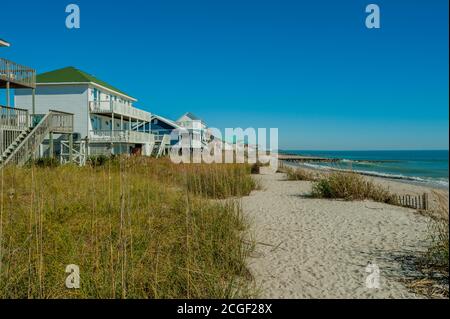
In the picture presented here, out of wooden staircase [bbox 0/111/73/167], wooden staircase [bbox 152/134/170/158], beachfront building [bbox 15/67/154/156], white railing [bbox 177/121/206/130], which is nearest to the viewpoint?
Answer: wooden staircase [bbox 0/111/73/167]

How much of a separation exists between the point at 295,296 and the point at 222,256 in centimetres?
125

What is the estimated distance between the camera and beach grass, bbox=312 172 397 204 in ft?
38.0

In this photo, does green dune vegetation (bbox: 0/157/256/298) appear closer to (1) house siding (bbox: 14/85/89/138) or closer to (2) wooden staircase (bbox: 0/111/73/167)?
(2) wooden staircase (bbox: 0/111/73/167)

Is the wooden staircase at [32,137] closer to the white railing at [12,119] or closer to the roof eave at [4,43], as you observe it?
the white railing at [12,119]

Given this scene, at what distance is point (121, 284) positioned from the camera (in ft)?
12.5

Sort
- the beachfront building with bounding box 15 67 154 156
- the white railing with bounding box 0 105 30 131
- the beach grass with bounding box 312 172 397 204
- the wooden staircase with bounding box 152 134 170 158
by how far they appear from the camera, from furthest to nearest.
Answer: the wooden staircase with bounding box 152 134 170 158, the beachfront building with bounding box 15 67 154 156, the white railing with bounding box 0 105 30 131, the beach grass with bounding box 312 172 397 204

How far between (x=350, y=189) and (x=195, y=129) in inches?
1499

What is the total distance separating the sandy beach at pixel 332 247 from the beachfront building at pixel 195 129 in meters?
34.4

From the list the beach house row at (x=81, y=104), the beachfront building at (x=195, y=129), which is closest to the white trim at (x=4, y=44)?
the beach house row at (x=81, y=104)

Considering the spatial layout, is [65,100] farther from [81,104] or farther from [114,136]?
[114,136]

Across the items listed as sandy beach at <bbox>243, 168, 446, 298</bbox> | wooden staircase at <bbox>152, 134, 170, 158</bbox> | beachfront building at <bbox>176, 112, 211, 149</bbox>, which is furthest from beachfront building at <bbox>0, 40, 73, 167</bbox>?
beachfront building at <bbox>176, 112, 211, 149</bbox>

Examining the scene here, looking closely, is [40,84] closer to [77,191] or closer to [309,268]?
[77,191]

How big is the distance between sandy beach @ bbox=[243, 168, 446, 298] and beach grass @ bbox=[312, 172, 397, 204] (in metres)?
1.00
